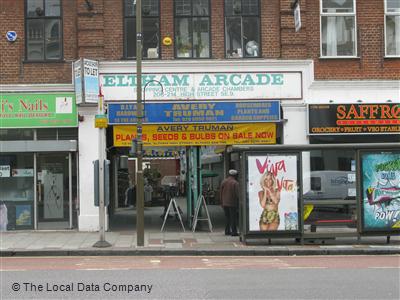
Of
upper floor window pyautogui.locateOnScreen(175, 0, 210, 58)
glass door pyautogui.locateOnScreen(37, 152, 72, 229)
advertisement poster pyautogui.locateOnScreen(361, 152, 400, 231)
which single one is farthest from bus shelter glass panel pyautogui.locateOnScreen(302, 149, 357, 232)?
glass door pyautogui.locateOnScreen(37, 152, 72, 229)

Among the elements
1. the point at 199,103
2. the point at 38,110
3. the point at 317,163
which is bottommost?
the point at 317,163

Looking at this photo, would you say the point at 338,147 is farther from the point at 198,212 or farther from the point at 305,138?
the point at 198,212

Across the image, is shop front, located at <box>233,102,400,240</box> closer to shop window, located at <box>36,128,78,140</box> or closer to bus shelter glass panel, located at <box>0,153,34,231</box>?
shop window, located at <box>36,128,78,140</box>

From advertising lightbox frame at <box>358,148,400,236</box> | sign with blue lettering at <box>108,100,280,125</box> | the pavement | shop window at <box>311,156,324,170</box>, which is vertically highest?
sign with blue lettering at <box>108,100,280,125</box>

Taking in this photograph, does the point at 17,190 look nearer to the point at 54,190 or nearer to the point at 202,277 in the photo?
the point at 54,190

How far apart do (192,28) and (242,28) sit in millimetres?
1586

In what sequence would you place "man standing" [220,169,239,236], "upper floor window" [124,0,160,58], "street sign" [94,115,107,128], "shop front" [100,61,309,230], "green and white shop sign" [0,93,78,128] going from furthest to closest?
1. "upper floor window" [124,0,160,58]
2. "shop front" [100,61,309,230]
3. "green and white shop sign" [0,93,78,128]
4. "man standing" [220,169,239,236]
5. "street sign" [94,115,107,128]

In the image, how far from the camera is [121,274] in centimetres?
1016

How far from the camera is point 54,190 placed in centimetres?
1756

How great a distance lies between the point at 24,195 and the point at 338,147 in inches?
377

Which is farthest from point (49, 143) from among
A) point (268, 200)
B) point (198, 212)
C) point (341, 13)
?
point (341, 13)

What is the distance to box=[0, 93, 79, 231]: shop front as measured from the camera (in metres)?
17.2

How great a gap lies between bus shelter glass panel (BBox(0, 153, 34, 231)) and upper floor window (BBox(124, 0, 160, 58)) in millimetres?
4654

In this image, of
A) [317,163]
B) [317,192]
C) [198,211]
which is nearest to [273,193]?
[317,192]
